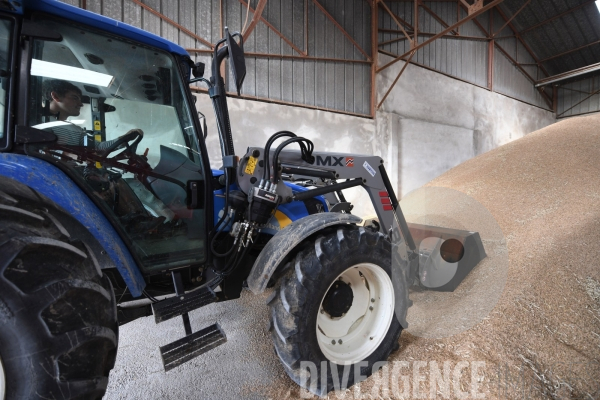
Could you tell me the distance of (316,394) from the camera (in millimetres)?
1816

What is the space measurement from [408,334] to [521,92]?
16119 mm

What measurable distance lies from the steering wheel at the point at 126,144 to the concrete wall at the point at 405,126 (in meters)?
4.28

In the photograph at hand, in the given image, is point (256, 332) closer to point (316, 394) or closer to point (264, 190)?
point (316, 394)

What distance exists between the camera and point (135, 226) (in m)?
1.80

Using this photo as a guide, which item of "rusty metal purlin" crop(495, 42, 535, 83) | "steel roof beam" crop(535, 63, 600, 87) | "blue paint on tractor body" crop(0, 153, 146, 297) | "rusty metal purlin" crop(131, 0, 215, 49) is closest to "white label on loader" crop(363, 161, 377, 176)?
"blue paint on tractor body" crop(0, 153, 146, 297)

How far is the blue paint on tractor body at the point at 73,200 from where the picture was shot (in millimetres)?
1359

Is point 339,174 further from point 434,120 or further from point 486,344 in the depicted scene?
point 434,120

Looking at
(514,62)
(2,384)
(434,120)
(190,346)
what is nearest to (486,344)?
(190,346)

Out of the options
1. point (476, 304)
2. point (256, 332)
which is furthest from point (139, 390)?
point (476, 304)

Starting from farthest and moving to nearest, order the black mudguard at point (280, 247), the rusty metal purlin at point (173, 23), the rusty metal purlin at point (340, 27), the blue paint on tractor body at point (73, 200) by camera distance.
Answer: the rusty metal purlin at point (340, 27) → the rusty metal purlin at point (173, 23) → the black mudguard at point (280, 247) → the blue paint on tractor body at point (73, 200)

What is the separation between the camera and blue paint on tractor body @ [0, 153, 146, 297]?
1359 mm

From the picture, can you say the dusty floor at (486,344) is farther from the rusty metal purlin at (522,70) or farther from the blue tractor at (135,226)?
the rusty metal purlin at (522,70)

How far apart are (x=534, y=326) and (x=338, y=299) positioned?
1.37m

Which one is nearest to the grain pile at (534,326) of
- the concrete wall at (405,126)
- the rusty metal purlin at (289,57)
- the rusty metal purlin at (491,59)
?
the concrete wall at (405,126)
